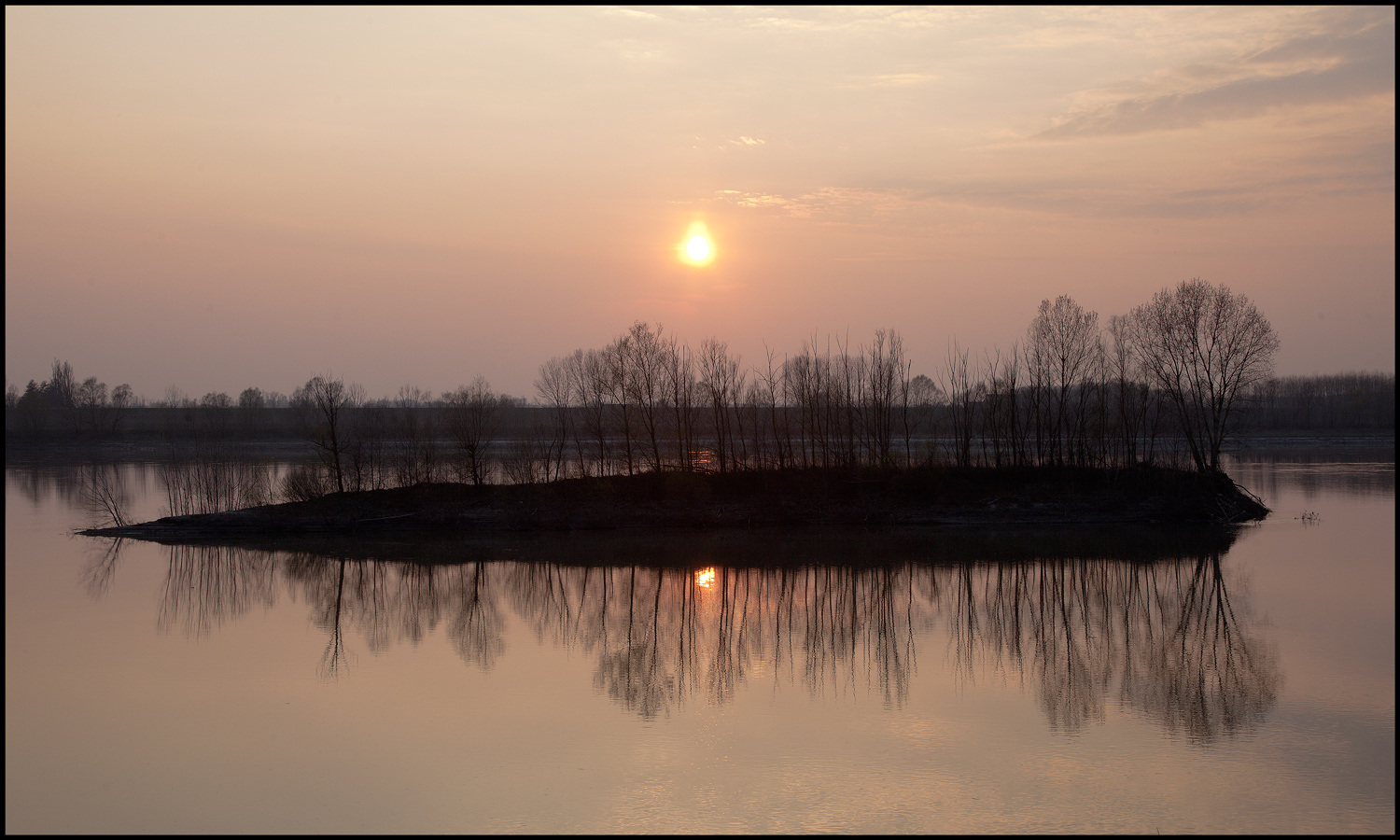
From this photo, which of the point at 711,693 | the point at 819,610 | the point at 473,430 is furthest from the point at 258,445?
the point at 711,693

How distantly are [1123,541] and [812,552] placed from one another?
800cm

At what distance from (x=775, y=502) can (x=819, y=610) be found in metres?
10.9

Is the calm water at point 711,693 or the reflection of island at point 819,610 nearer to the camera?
the calm water at point 711,693

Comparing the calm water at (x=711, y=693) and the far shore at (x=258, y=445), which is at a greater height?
the far shore at (x=258, y=445)

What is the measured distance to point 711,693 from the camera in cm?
1114

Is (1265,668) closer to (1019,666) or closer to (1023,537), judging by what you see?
(1019,666)

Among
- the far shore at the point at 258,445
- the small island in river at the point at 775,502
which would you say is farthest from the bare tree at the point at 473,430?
the far shore at the point at 258,445

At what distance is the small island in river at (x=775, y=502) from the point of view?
2578 cm

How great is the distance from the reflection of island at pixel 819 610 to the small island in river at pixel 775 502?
6.98ft

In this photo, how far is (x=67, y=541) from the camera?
23.3m

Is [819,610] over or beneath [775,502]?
beneath

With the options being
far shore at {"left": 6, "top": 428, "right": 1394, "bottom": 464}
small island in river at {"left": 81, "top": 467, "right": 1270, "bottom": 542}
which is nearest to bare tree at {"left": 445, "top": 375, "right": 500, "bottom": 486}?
small island in river at {"left": 81, "top": 467, "right": 1270, "bottom": 542}

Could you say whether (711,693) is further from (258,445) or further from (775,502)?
(258,445)

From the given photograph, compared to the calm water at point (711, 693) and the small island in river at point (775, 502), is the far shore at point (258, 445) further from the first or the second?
the calm water at point (711, 693)
